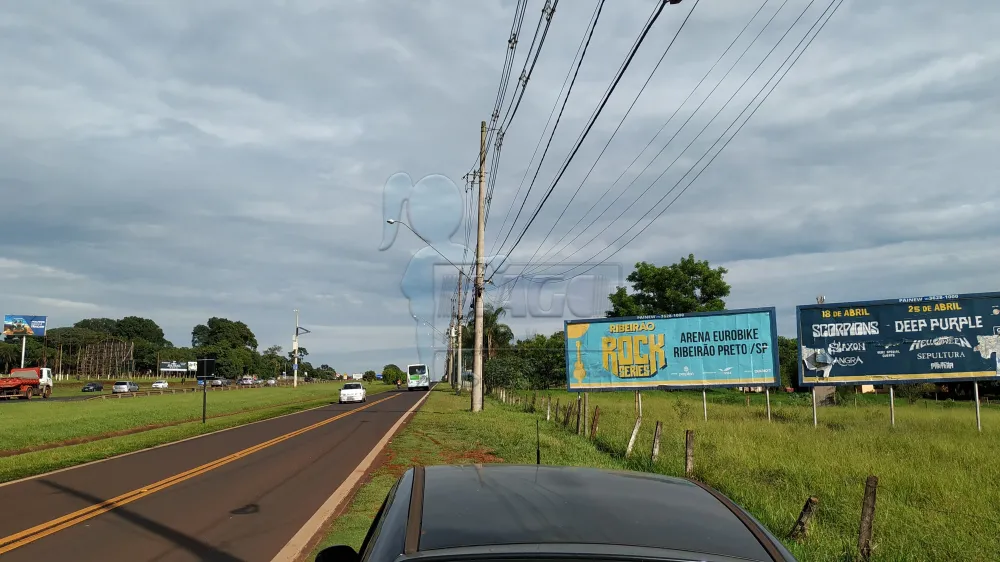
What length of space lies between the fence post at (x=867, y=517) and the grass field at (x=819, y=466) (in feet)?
1.42

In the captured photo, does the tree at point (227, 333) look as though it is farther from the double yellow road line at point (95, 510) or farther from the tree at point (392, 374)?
the double yellow road line at point (95, 510)

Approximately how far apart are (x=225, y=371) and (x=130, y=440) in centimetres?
13407

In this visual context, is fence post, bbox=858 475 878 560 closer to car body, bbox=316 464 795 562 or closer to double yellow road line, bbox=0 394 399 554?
car body, bbox=316 464 795 562

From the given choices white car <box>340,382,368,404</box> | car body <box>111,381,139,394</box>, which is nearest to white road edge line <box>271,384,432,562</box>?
white car <box>340,382,368,404</box>

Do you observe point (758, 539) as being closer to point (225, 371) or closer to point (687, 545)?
point (687, 545)

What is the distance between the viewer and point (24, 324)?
98.7 metres

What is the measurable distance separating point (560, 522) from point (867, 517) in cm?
614

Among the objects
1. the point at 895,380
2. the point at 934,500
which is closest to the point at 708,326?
the point at 895,380

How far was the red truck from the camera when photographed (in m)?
57.6

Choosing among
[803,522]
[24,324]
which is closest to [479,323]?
[803,522]

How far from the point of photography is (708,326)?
96.2 feet

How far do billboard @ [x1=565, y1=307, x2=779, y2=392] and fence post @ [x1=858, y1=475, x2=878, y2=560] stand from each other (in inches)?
872

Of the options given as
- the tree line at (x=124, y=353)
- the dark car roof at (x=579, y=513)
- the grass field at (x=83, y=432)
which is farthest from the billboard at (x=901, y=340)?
the tree line at (x=124, y=353)

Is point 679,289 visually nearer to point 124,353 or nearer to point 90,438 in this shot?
point 90,438
